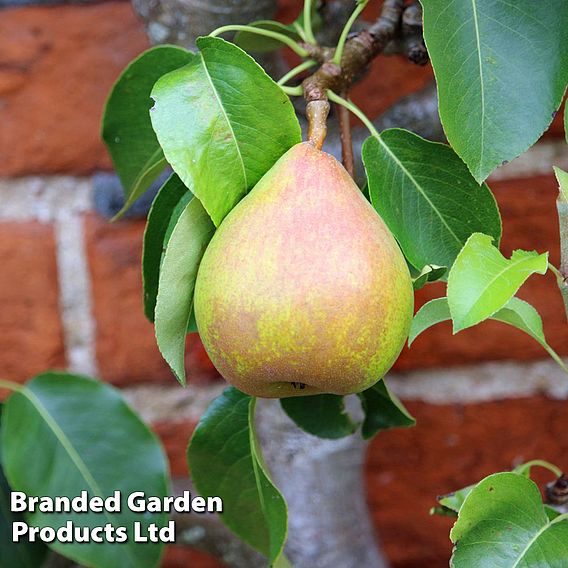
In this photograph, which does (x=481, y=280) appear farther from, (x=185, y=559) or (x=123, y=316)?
(x=185, y=559)

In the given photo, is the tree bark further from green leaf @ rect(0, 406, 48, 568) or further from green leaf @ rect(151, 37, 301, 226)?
green leaf @ rect(151, 37, 301, 226)

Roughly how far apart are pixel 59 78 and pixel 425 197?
0.33m

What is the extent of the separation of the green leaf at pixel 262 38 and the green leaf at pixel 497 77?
0.11 metres

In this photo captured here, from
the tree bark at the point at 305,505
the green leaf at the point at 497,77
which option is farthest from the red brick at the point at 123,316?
the green leaf at the point at 497,77

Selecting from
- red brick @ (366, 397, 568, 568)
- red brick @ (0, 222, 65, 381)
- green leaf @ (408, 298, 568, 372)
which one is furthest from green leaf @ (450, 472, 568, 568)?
red brick @ (0, 222, 65, 381)

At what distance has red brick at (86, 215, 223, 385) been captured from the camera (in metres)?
0.58

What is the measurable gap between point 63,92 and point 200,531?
31cm

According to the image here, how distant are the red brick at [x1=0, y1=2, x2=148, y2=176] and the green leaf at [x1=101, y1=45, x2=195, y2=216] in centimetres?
18

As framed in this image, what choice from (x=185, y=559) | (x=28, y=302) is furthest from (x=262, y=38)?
(x=185, y=559)

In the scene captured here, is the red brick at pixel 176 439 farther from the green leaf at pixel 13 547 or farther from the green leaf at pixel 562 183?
the green leaf at pixel 562 183

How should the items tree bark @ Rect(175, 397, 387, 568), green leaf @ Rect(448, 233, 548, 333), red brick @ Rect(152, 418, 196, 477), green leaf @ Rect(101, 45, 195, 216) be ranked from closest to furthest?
green leaf @ Rect(448, 233, 548, 333) → green leaf @ Rect(101, 45, 195, 216) → tree bark @ Rect(175, 397, 387, 568) → red brick @ Rect(152, 418, 196, 477)

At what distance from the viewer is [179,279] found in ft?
0.97

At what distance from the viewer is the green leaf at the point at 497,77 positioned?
28 centimetres

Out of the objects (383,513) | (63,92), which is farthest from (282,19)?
(383,513)
